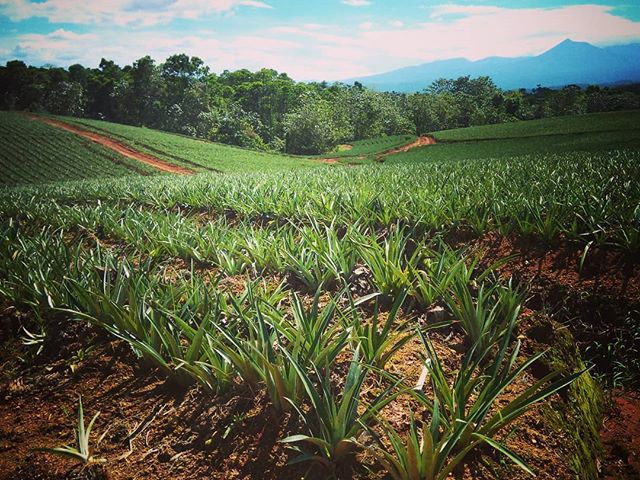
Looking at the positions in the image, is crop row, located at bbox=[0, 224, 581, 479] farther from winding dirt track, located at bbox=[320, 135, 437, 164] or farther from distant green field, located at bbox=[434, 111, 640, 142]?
distant green field, located at bbox=[434, 111, 640, 142]

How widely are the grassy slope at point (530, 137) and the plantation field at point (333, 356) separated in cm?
3112

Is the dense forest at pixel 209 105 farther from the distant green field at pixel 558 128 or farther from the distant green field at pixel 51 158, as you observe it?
the distant green field at pixel 51 158

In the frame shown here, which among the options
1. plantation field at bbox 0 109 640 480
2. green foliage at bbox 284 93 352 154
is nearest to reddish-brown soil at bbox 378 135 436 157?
green foliage at bbox 284 93 352 154

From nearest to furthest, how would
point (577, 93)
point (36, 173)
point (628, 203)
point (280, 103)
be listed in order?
point (628, 203), point (36, 173), point (577, 93), point (280, 103)

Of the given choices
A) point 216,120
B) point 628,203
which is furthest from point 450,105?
point 628,203

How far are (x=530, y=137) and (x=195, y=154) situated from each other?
42384 millimetres

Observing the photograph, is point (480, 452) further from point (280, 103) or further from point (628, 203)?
point (280, 103)

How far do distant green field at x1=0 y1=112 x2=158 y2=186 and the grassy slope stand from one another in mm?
31501

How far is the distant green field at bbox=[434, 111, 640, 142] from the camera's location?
36938 millimetres

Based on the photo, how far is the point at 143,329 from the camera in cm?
199

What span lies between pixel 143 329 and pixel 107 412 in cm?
46

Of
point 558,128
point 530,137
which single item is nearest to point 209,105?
point 530,137

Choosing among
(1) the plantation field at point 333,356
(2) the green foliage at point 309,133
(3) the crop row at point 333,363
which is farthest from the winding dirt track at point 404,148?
(3) the crop row at point 333,363

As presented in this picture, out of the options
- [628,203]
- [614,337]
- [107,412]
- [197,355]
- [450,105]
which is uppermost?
[450,105]
